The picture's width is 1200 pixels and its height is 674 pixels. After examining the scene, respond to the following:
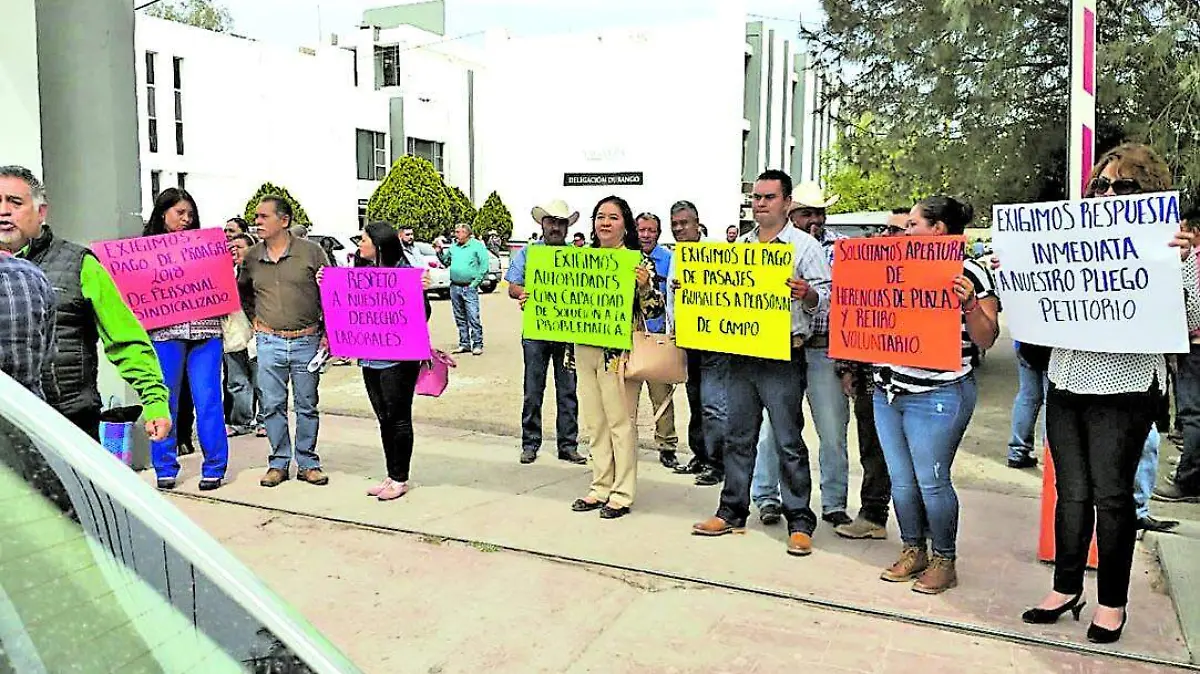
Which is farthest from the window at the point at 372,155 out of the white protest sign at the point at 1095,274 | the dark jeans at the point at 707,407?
the white protest sign at the point at 1095,274

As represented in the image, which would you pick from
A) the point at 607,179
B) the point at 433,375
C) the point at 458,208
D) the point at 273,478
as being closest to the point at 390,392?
the point at 433,375

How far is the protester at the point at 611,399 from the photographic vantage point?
6.09m

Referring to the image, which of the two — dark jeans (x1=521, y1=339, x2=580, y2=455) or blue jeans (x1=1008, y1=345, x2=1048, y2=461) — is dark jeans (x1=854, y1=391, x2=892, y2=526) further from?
dark jeans (x1=521, y1=339, x2=580, y2=455)

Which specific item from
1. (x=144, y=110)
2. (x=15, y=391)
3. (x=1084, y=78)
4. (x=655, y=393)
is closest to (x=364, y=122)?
(x=144, y=110)

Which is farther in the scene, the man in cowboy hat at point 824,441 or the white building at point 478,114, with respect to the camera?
the white building at point 478,114

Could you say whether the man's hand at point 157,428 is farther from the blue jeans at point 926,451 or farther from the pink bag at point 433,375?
the blue jeans at point 926,451

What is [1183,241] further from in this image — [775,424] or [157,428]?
[157,428]

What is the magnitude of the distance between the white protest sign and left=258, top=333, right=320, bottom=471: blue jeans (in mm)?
4241

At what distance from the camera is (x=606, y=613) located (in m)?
4.60

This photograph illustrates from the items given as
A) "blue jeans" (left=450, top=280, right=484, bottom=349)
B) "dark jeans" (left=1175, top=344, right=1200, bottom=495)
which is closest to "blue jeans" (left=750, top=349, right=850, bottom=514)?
"dark jeans" (left=1175, top=344, right=1200, bottom=495)

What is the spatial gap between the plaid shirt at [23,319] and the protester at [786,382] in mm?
3388

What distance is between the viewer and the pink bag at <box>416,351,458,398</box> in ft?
21.4

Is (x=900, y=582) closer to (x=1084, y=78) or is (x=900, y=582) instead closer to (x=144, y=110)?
(x=1084, y=78)

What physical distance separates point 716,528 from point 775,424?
A: 0.68m
